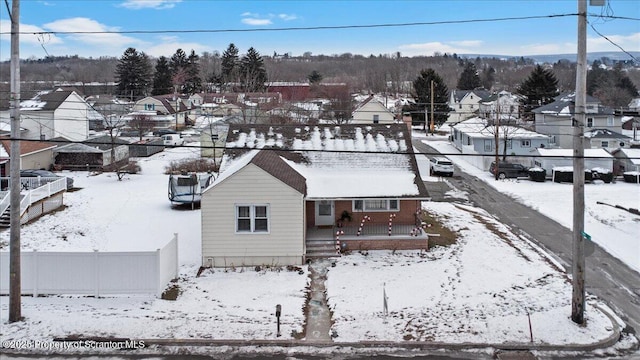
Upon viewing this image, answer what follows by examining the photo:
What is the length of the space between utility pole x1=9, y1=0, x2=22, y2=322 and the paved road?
15879 millimetres

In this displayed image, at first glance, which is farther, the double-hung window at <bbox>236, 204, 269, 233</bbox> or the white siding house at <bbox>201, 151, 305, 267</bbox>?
the double-hung window at <bbox>236, 204, 269, 233</bbox>

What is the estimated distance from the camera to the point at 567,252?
74.8 feet

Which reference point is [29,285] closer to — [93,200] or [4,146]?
[93,200]

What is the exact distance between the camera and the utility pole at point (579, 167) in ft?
45.9

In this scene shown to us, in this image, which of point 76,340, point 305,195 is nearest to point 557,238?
point 305,195

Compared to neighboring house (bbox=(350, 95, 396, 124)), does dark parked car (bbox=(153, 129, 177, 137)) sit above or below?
below

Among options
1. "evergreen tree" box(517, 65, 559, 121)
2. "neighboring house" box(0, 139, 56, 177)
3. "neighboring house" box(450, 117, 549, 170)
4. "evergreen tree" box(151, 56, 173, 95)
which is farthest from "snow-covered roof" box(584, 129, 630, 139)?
"evergreen tree" box(151, 56, 173, 95)

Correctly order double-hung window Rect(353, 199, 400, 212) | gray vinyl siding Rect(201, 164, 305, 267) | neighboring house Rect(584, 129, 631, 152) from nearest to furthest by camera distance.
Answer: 1. gray vinyl siding Rect(201, 164, 305, 267)
2. double-hung window Rect(353, 199, 400, 212)
3. neighboring house Rect(584, 129, 631, 152)

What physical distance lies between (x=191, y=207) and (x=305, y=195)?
10636 mm

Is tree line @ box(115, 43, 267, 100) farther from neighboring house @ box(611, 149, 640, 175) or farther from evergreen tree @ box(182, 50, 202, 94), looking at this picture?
neighboring house @ box(611, 149, 640, 175)

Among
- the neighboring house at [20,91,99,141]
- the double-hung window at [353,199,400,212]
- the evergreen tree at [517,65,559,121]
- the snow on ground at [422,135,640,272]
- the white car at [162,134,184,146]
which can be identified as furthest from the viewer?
the evergreen tree at [517,65,559,121]

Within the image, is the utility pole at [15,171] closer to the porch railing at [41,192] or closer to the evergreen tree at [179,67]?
the porch railing at [41,192]

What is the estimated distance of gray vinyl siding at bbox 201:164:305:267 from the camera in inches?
779

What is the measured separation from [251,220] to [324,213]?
174 inches
